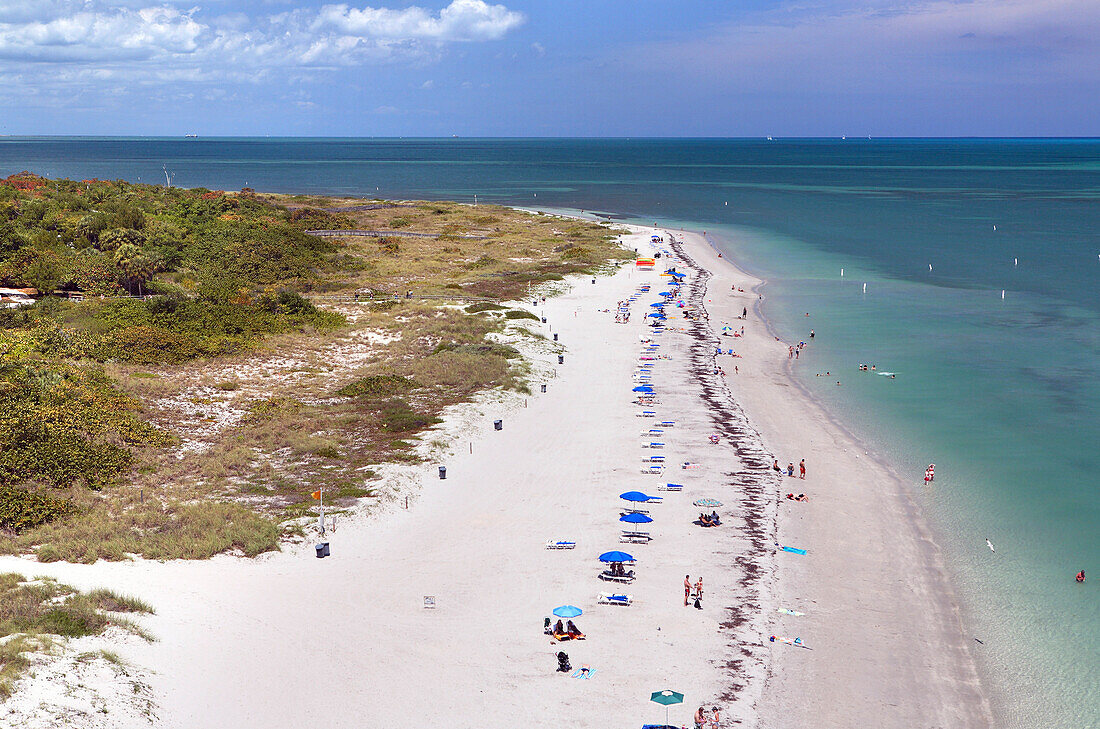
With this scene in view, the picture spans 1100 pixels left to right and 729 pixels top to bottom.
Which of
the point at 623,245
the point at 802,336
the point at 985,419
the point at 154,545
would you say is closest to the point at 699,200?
the point at 623,245

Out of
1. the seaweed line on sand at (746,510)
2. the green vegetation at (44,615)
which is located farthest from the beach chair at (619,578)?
the green vegetation at (44,615)

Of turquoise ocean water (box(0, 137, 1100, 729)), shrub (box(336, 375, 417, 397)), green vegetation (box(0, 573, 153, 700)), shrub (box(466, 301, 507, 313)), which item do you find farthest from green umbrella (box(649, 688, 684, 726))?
shrub (box(466, 301, 507, 313))

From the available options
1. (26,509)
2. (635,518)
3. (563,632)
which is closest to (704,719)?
(563,632)

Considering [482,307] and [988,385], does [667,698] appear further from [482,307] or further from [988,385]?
[482,307]

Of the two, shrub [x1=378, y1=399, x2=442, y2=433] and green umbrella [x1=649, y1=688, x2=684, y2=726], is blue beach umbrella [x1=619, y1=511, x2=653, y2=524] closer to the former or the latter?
green umbrella [x1=649, y1=688, x2=684, y2=726]

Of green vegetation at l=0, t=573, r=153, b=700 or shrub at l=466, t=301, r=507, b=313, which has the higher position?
shrub at l=466, t=301, r=507, b=313

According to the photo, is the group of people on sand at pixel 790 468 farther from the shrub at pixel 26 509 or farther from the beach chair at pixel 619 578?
the shrub at pixel 26 509
